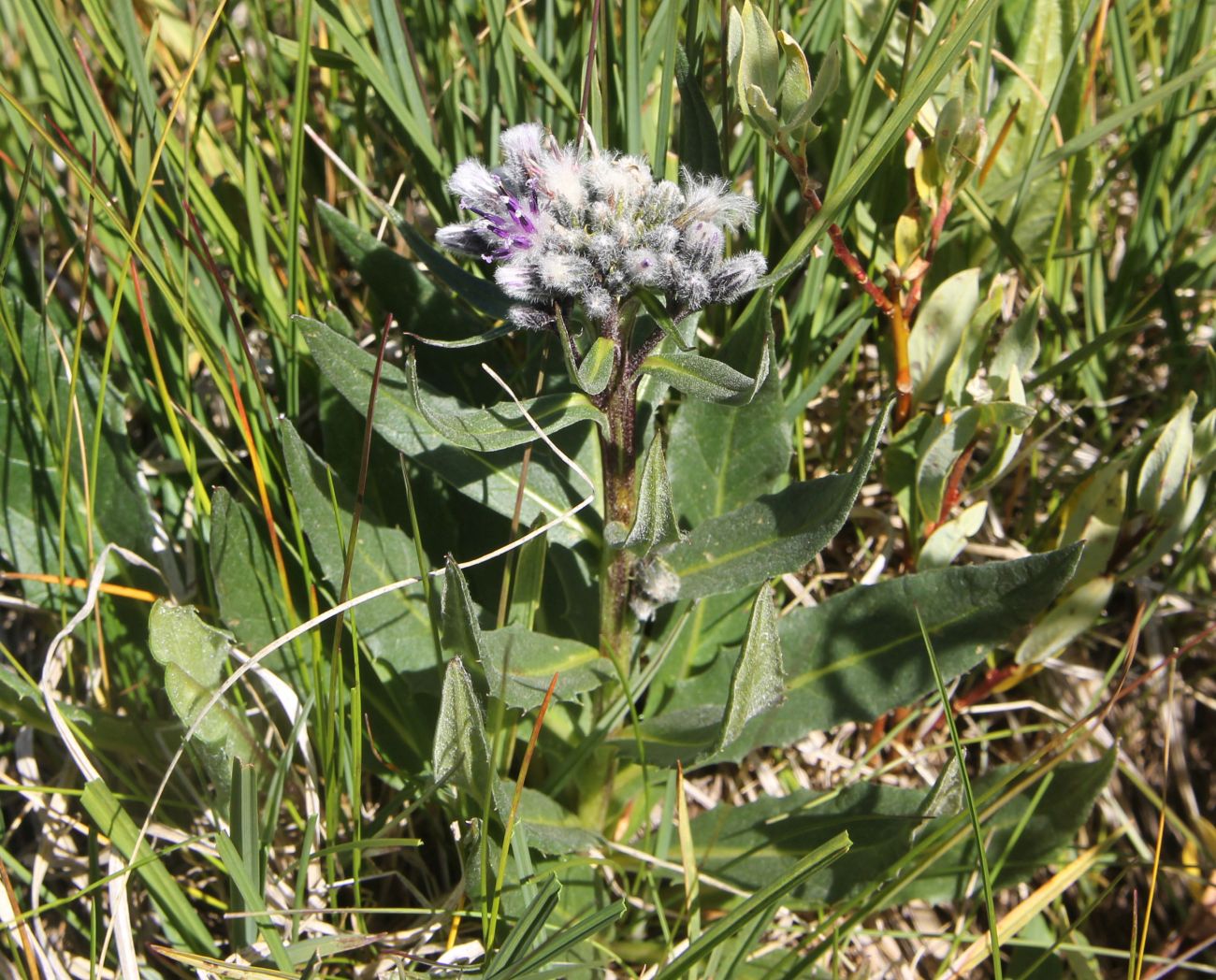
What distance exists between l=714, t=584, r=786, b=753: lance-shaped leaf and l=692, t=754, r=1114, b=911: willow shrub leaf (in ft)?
1.52

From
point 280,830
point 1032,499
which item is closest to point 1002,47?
point 1032,499

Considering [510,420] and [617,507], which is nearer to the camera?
[510,420]

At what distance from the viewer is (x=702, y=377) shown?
164 centimetres

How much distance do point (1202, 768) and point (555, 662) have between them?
1840 millimetres

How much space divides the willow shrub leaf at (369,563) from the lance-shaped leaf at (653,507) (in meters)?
0.57

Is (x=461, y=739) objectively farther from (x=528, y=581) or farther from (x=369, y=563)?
(x=369, y=563)

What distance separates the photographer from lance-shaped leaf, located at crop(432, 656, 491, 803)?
1.65 metres

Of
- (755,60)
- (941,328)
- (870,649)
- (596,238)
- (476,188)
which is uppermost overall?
(755,60)

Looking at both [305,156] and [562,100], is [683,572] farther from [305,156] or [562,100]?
[305,156]

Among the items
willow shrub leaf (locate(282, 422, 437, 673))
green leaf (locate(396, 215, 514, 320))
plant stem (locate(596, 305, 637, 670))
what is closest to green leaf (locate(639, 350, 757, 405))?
plant stem (locate(596, 305, 637, 670))

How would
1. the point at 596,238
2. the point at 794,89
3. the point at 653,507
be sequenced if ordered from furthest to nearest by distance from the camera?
1. the point at 794,89
2. the point at 653,507
3. the point at 596,238

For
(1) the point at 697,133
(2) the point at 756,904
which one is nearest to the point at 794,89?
(1) the point at 697,133

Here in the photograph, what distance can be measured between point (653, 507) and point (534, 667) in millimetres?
428

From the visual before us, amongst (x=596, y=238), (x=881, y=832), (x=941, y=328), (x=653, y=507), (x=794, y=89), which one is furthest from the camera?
(x=941, y=328)
